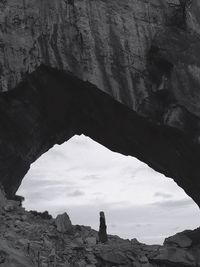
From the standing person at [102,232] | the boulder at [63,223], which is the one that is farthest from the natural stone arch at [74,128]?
the boulder at [63,223]

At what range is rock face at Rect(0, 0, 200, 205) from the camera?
1959 centimetres

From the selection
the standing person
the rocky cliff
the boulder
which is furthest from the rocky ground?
the rocky cliff

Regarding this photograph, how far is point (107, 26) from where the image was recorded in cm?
2028

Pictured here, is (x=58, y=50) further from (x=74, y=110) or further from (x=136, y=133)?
(x=136, y=133)

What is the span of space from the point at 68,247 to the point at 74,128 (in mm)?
7391

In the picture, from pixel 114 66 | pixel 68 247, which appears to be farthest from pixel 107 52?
pixel 68 247

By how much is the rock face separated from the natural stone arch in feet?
0.18

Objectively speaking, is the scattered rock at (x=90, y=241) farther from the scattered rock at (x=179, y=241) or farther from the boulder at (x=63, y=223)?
the scattered rock at (x=179, y=241)

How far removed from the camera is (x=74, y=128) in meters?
23.7

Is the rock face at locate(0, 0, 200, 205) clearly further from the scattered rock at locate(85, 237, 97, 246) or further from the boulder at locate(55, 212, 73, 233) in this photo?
the scattered rock at locate(85, 237, 97, 246)

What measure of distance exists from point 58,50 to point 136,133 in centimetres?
537

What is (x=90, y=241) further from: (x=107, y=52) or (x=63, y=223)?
(x=107, y=52)

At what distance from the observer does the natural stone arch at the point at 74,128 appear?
20.1m

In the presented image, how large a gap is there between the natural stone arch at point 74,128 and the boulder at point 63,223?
4675mm
